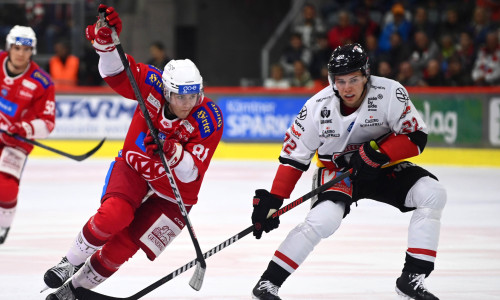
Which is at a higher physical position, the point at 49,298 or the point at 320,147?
the point at 320,147

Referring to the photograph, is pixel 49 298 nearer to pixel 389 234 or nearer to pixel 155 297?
pixel 155 297

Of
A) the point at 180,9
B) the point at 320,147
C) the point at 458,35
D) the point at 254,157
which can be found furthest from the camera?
the point at 180,9

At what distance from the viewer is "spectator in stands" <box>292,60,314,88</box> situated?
10922 millimetres

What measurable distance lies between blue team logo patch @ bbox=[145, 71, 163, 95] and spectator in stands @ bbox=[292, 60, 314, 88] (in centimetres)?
696

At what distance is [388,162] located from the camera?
3.80 metres

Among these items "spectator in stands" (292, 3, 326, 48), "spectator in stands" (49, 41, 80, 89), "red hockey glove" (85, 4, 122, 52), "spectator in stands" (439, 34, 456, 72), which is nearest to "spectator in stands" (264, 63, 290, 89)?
"spectator in stands" (292, 3, 326, 48)

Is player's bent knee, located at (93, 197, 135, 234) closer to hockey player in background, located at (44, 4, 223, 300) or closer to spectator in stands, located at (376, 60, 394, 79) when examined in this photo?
hockey player in background, located at (44, 4, 223, 300)

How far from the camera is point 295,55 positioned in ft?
38.5

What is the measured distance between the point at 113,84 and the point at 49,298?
39.2 inches

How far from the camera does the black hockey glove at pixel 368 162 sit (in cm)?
375

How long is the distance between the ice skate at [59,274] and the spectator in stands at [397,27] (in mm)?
8088

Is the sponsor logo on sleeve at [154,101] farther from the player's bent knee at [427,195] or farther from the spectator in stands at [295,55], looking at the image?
the spectator in stands at [295,55]

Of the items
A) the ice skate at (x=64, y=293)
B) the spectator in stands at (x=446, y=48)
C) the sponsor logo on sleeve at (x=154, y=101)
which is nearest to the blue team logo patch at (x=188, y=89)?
the sponsor logo on sleeve at (x=154, y=101)

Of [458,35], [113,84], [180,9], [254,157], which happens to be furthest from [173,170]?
[180,9]
